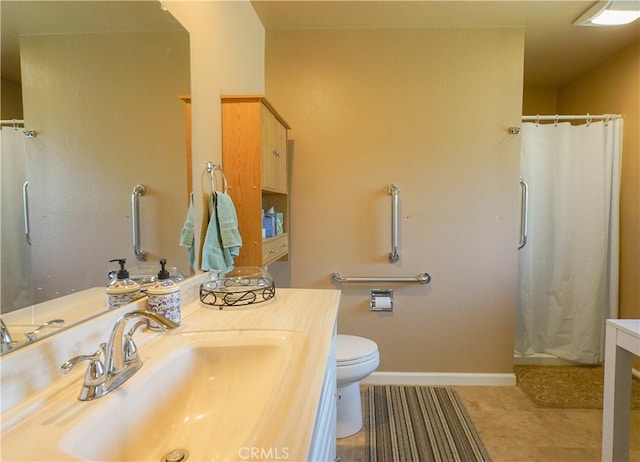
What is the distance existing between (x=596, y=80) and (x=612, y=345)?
2.46m

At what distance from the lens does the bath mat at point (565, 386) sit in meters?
2.13

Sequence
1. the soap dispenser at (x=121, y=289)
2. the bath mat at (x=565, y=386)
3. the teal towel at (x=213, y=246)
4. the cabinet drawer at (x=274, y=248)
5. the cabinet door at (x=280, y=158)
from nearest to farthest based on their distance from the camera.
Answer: the soap dispenser at (x=121, y=289)
the teal towel at (x=213, y=246)
the cabinet drawer at (x=274, y=248)
the cabinet door at (x=280, y=158)
the bath mat at (x=565, y=386)

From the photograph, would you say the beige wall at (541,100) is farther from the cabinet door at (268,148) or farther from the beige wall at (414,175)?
the cabinet door at (268,148)

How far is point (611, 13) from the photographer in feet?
6.41

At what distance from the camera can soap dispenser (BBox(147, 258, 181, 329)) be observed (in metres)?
1.00

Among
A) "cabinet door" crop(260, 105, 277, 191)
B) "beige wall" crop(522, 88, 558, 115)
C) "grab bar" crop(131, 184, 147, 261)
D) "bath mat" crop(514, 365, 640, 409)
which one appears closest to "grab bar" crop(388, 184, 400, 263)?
"cabinet door" crop(260, 105, 277, 191)

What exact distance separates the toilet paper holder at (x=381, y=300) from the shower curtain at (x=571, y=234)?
109 centimetres

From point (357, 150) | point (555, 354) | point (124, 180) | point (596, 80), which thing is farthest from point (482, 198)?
point (124, 180)

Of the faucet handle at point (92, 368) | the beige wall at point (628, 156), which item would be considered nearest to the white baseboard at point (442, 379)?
the beige wall at point (628, 156)

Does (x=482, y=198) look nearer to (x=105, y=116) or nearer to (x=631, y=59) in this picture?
(x=631, y=59)

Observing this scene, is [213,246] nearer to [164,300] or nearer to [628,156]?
[164,300]

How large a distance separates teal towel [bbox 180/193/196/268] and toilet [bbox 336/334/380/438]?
88cm

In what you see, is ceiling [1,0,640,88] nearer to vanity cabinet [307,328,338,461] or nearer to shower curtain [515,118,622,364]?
shower curtain [515,118,622,364]

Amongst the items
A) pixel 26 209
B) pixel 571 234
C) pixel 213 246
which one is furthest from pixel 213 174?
pixel 571 234
